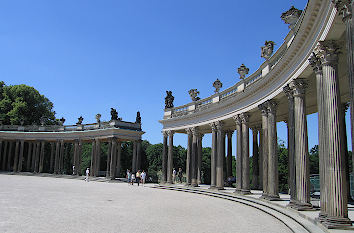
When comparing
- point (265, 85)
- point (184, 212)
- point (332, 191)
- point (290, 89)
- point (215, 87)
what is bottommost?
point (184, 212)

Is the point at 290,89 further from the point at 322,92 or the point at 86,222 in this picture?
the point at 86,222

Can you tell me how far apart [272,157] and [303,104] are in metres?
7.29

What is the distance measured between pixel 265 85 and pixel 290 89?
660cm

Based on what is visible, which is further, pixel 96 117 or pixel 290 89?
pixel 96 117

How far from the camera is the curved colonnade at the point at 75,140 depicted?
69.2 metres

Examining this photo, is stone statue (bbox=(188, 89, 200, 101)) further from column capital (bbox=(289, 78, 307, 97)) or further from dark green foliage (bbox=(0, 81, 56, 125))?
dark green foliage (bbox=(0, 81, 56, 125))

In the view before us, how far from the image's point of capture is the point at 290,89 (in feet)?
79.0

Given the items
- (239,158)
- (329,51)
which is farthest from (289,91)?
(239,158)

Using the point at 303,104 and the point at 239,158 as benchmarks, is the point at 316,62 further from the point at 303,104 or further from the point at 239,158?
the point at 239,158

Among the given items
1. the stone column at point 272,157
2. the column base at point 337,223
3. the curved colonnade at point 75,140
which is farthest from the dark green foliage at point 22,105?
the column base at point 337,223

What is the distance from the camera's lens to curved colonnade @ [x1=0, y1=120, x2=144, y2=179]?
69250 mm

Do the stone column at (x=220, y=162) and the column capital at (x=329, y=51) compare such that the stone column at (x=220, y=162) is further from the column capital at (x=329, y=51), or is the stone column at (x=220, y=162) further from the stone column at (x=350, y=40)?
the stone column at (x=350, y=40)

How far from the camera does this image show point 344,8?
13062 mm

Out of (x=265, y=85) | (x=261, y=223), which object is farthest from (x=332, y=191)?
(x=265, y=85)
